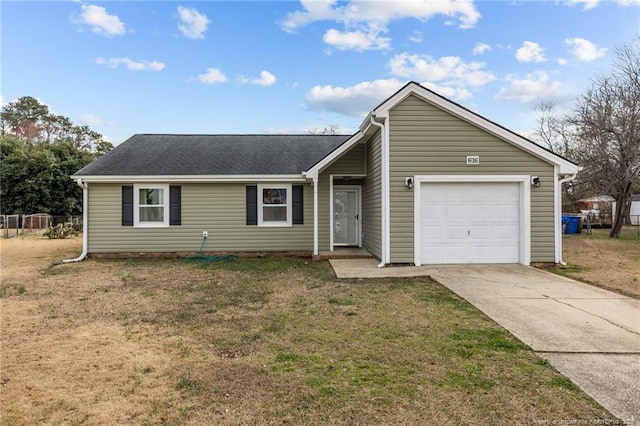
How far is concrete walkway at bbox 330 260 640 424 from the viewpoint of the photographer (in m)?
3.24

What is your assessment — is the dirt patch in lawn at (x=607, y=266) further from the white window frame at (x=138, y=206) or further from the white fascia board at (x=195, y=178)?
the white window frame at (x=138, y=206)

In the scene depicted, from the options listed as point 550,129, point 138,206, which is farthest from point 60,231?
point 550,129

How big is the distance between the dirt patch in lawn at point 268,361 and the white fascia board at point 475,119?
178 inches

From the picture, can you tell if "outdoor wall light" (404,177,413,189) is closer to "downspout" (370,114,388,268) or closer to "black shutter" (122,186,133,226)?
"downspout" (370,114,388,268)

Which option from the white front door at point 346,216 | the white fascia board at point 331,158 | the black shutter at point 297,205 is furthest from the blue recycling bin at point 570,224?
the black shutter at point 297,205

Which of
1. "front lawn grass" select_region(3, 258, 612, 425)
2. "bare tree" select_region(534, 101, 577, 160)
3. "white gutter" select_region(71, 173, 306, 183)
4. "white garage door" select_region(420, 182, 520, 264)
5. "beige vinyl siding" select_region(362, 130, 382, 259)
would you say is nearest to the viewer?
"front lawn grass" select_region(3, 258, 612, 425)

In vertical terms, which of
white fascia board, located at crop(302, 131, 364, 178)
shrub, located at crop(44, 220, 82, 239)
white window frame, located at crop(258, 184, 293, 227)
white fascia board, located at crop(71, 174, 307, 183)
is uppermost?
white fascia board, located at crop(302, 131, 364, 178)

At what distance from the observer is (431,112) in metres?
9.22

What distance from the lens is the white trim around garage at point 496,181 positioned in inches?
360

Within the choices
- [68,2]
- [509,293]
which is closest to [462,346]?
[509,293]

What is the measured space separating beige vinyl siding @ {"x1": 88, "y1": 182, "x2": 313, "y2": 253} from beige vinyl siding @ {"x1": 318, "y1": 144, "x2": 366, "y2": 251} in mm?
339

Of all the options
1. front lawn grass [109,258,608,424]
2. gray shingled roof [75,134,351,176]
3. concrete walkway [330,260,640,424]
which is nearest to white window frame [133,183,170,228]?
gray shingled roof [75,134,351,176]

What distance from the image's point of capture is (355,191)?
1270 cm

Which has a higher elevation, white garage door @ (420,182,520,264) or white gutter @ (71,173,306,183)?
white gutter @ (71,173,306,183)
